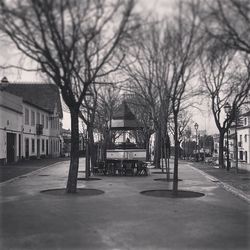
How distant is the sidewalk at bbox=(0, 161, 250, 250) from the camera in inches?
293

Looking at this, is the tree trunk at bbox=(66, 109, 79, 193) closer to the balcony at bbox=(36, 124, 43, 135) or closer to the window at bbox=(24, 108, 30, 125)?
the window at bbox=(24, 108, 30, 125)

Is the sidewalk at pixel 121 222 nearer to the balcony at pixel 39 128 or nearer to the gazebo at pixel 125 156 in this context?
the gazebo at pixel 125 156

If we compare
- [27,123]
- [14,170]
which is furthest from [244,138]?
[14,170]

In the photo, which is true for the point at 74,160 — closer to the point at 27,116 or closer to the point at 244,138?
the point at 27,116

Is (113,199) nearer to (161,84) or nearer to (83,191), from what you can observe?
(83,191)

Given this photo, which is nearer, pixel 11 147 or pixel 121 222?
pixel 121 222

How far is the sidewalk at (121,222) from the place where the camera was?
7.45 m

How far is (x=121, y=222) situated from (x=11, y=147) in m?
30.4

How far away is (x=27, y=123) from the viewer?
44250 millimetres

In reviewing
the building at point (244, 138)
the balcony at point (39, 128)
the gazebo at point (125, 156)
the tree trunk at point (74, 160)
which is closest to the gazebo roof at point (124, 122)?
the gazebo at point (125, 156)

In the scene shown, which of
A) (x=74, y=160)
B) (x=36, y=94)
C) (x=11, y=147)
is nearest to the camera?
(x=74, y=160)

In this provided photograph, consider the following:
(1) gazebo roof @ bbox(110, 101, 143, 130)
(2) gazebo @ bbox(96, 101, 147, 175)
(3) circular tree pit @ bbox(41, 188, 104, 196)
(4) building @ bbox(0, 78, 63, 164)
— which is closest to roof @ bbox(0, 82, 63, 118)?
(4) building @ bbox(0, 78, 63, 164)

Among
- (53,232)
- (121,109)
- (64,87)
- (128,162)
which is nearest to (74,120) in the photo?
(64,87)

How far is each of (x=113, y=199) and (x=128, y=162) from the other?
38.2 ft
